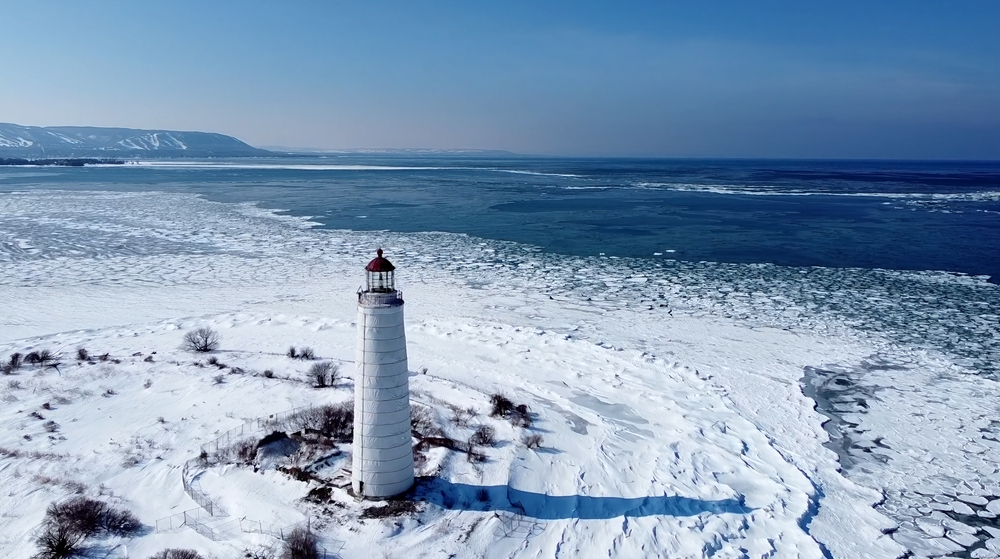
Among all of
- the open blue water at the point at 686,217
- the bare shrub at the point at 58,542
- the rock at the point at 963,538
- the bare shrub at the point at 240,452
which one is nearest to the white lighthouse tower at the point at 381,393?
the bare shrub at the point at 240,452

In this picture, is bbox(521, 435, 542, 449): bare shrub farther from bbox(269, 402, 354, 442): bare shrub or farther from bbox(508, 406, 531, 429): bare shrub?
bbox(269, 402, 354, 442): bare shrub

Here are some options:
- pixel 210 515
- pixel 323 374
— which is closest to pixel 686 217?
pixel 323 374

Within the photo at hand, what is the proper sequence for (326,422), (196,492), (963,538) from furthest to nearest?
(326,422), (196,492), (963,538)

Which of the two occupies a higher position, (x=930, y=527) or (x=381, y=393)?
(x=381, y=393)

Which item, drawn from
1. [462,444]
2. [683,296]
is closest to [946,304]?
[683,296]

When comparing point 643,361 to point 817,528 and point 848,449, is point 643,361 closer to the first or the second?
point 848,449

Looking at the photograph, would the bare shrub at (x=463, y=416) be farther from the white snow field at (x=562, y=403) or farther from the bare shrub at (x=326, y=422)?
the bare shrub at (x=326, y=422)

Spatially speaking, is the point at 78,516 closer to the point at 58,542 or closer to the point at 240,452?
the point at 58,542
